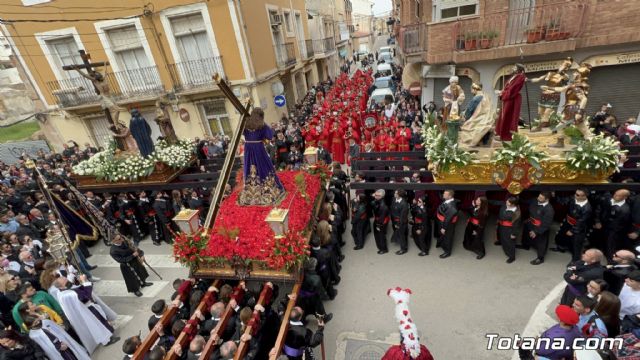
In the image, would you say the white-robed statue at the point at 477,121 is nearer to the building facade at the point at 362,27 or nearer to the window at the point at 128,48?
the window at the point at 128,48

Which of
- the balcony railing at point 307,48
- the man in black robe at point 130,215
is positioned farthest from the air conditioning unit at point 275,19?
the man in black robe at point 130,215

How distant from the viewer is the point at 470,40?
11.6 m

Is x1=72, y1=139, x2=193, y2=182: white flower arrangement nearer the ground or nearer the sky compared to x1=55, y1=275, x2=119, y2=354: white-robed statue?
nearer the sky

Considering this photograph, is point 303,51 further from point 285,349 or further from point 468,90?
point 285,349

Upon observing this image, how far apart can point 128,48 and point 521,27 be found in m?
17.3

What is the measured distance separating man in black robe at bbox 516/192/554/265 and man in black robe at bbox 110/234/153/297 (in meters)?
9.50

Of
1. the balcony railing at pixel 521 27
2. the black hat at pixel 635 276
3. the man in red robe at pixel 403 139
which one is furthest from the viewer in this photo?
the man in red robe at pixel 403 139

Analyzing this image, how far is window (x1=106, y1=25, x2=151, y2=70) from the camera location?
1470cm

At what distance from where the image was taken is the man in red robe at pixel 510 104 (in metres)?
7.05

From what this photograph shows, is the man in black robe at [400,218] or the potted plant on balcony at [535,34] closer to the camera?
the man in black robe at [400,218]

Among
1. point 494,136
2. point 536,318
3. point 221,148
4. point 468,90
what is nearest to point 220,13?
point 221,148

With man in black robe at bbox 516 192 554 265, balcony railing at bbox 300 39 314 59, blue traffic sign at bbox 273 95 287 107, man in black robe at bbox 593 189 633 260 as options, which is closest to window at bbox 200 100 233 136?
blue traffic sign at bbox 273 95 287 107

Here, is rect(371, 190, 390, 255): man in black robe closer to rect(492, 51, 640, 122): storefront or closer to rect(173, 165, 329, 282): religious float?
rect(173, 165, 329, 282): religious float

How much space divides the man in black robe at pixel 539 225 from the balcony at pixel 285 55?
15.8 meters
